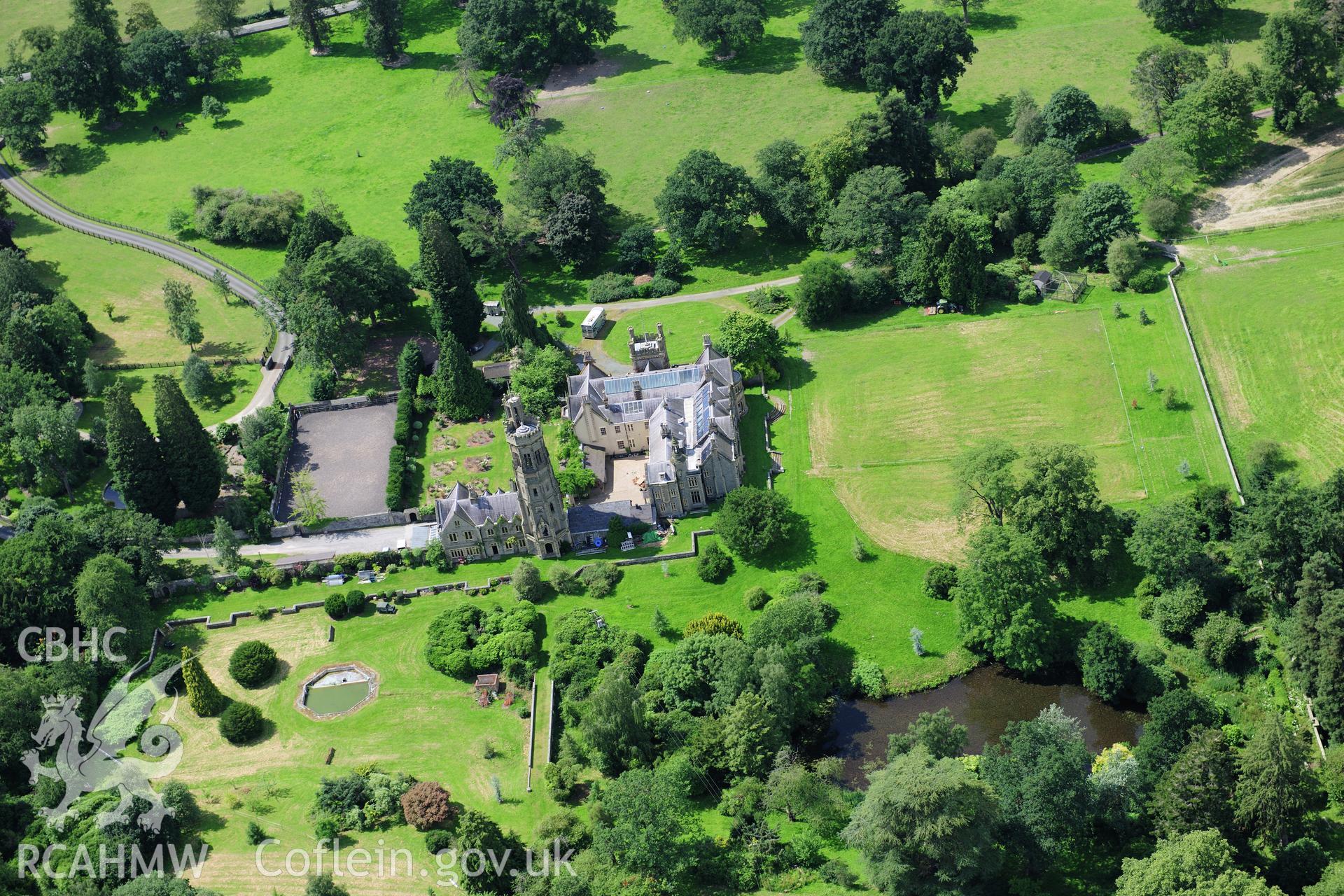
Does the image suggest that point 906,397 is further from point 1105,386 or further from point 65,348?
point 65,348

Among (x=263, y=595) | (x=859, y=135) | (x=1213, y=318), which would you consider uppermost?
(x=859, y=135)

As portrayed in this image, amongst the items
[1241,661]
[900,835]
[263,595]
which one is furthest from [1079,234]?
[263,595]

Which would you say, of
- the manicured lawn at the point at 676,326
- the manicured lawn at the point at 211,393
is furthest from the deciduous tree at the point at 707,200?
the manicured lawn at the point at 211,393

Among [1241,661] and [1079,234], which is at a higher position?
[1079,234]

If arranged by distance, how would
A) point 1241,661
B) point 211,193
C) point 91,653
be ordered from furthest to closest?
point 211,193, point 91,653, point 1241,661

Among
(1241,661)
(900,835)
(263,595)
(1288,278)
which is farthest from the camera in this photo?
(1288,278)

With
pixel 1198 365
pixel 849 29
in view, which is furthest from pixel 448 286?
pixel 1198 365

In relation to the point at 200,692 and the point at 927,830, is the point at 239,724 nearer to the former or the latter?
the point at 200,692

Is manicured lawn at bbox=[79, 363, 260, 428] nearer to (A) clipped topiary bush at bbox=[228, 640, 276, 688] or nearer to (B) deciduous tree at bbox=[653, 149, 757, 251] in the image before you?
(A) clipped topiary bush at bbox=[228, 640, 276, 688]

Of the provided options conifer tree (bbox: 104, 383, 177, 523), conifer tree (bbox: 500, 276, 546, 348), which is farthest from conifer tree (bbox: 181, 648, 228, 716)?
conifer tree (bbox: 500, 276, 546, 348)
